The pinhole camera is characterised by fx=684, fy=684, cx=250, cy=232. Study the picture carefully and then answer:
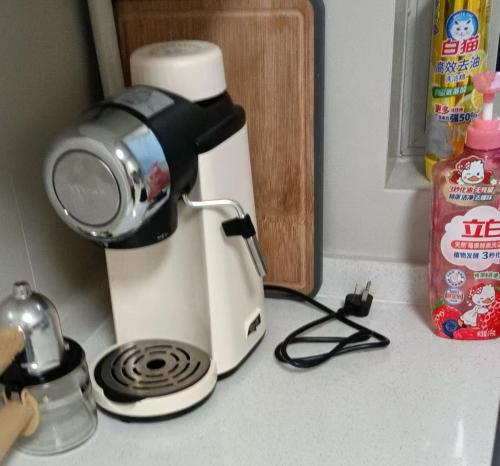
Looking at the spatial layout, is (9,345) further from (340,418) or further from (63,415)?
(340,418)

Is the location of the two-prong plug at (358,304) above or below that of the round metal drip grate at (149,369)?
below

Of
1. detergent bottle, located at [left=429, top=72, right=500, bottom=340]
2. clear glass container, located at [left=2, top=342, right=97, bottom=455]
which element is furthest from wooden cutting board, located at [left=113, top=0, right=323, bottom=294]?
clear glass container, located at [left=2, top=342, right=97, bottom=455]

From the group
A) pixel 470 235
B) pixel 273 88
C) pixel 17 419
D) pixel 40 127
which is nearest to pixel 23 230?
pixel 40 127

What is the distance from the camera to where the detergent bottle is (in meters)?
0.79

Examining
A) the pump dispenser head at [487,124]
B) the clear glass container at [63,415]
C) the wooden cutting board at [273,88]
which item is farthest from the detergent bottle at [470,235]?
the clear glass container at [63,415]

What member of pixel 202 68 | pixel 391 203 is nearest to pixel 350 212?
pixel 391 203

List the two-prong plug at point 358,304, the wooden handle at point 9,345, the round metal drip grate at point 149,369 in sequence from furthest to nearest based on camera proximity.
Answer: the two-prong plug at point 358,304, the round metal drip grate at point 149,369, the wooden handle at point 9,345

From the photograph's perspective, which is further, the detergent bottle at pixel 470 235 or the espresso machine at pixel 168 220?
the detergent bottle at pixel 470 235

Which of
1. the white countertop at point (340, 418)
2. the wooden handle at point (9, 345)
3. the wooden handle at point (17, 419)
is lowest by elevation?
the white countertop at point (340, 418)

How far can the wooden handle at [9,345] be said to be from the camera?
62 centimetres

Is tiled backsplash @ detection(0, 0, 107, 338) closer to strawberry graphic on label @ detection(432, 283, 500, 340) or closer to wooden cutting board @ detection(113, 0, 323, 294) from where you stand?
wooden cutting board @ detection(113, 0, 323, 294)

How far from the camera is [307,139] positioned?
89 cm

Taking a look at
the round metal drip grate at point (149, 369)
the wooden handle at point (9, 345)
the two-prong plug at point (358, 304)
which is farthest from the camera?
the two-prong plug at point (358, 304)

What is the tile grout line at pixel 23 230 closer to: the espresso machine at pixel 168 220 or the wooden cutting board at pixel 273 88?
the espresso machine at pixel 168 220
